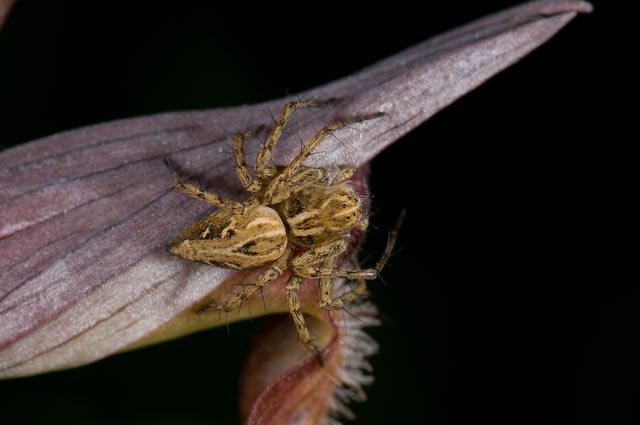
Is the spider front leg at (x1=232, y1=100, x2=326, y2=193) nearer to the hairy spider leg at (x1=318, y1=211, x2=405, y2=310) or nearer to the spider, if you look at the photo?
the spider

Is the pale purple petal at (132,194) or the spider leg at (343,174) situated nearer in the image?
the pale purple petal at (132,194)

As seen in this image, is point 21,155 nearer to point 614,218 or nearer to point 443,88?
point 443,88

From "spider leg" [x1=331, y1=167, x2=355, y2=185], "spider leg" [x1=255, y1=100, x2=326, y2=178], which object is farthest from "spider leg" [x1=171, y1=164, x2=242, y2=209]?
"spider leg" [x1=331, y1=167, x2=355, y2=185]

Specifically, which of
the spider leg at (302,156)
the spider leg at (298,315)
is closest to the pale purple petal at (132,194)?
the spider leg at (302,156)

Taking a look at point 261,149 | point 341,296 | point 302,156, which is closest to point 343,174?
point 302,156

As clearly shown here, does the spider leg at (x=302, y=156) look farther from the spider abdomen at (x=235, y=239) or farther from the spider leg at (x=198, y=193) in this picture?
the spider leg at (x=198, y=193)

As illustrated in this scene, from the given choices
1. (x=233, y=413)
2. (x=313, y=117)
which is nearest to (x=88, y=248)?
(x=313, y=117)
